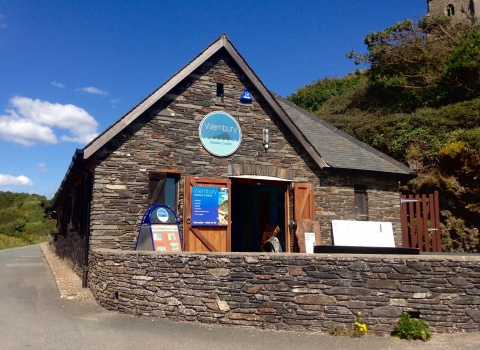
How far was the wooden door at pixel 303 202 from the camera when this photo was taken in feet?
37.2

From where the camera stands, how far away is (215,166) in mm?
10664

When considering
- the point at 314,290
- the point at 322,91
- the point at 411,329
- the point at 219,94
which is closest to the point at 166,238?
the point at 314,290

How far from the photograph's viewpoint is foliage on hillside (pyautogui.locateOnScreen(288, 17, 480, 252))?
1372 cm

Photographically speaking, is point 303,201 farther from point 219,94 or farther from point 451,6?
point 451,6

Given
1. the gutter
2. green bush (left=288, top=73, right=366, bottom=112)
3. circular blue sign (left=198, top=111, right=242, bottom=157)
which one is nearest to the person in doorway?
circular blue sign (left=198, top=111, right=242, bottom=157)

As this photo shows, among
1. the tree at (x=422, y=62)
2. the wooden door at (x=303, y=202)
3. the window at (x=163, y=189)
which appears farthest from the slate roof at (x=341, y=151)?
the tree at (x=422, y=62)

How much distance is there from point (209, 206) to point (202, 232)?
0.67m

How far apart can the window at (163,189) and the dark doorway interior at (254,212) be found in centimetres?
333

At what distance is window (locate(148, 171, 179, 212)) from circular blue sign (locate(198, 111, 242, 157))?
126 centimetres

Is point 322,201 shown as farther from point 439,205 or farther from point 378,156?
point 439,205

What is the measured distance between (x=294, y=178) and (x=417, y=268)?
5.53 meters

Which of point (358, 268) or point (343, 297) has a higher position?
point (358, 268)

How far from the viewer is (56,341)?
581cm

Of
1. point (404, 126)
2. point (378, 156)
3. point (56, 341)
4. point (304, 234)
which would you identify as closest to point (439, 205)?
point (378, 156)
